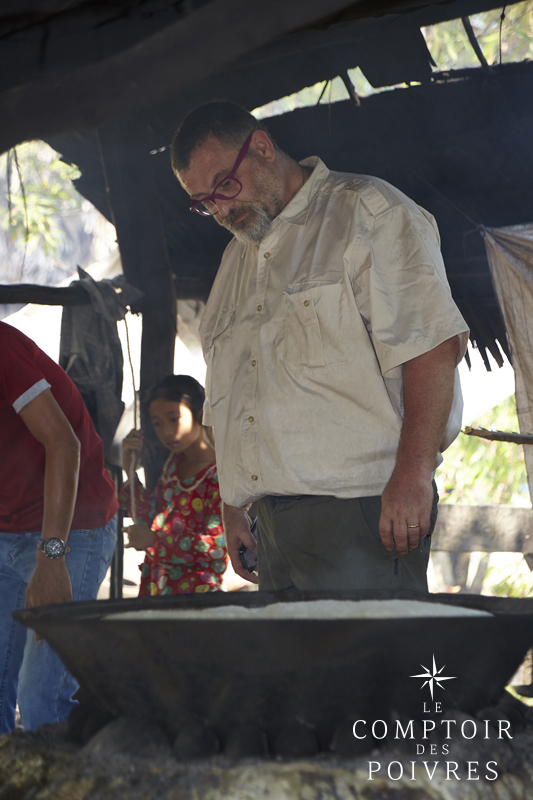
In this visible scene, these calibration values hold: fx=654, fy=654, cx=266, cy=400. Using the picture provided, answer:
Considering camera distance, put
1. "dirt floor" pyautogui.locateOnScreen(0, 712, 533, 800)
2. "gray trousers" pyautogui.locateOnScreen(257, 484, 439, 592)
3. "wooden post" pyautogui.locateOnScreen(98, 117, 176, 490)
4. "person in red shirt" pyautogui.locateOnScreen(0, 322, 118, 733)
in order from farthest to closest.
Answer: "wooden post" pyautogui.locateOnScreen(98, 117, 176, 490) < "person in red shirt" pyautogui.locateOnScreen(0, 322, 118, 733) < "gray trousers" pyautogui.locateOnScreen(257, 484, 439, 592) < "dirt floor" pyautogui.locateOnScreen(0, 712, 533, 800)

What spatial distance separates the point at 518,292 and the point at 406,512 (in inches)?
105

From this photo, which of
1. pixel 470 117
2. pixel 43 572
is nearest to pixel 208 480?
pixel 43 572

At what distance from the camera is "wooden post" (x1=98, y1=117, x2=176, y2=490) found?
3602 millimetres

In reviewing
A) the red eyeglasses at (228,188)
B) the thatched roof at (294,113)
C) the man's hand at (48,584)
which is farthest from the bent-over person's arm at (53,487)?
the thatched roof at (294,113)

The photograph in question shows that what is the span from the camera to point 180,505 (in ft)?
11.3

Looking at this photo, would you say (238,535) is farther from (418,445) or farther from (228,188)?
(228,188)

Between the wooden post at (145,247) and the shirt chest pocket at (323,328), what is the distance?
2.10m

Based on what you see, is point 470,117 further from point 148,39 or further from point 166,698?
point 166,698

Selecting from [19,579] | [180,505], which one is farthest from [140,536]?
[19,579]

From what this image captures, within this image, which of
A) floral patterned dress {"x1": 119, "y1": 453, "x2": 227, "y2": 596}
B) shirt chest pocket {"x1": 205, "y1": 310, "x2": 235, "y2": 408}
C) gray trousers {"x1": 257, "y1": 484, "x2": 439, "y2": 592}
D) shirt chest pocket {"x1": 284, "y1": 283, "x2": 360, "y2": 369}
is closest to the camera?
gray trousers {"x1": 257, "y1": 484, "x2": 439, "y2": 592}

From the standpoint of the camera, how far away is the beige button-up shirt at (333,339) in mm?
1623

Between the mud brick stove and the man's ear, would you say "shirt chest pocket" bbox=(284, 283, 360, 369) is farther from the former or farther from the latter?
the mud brick stove

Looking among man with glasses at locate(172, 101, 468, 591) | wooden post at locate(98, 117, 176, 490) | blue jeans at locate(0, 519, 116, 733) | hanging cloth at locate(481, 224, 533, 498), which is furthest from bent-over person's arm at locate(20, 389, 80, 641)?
hanging cloth at locate(481, 224, 533, 498)

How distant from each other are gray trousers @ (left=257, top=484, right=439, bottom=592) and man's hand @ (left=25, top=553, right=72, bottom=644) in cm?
58
